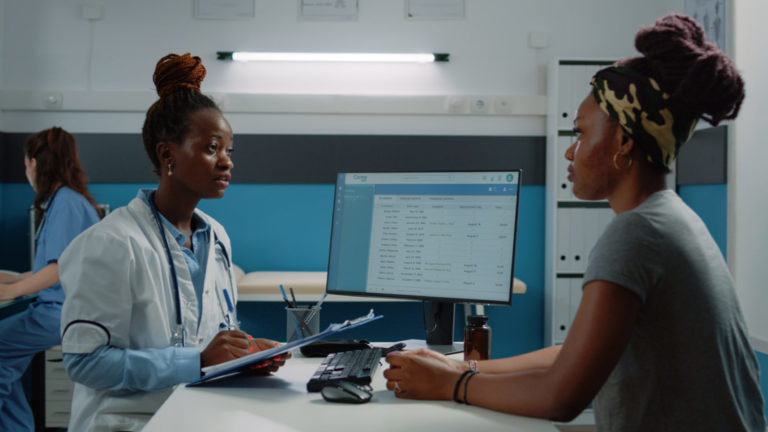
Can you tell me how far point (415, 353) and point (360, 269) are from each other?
43 cm

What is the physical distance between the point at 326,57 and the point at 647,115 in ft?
8.59

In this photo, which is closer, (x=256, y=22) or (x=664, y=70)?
Answer: (x=664, y=70)

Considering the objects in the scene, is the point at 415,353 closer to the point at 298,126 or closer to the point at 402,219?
the point at 402,219

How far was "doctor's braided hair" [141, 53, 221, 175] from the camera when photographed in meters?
1.49

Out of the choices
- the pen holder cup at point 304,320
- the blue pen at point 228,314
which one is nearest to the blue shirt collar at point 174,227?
the blue pen at point 228,314

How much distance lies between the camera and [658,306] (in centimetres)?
90

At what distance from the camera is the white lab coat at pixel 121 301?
1235 mm

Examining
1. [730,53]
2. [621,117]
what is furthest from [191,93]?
[730,53]

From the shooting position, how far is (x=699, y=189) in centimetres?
305

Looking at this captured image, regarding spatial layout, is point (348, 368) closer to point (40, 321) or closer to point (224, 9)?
point (40, 321)

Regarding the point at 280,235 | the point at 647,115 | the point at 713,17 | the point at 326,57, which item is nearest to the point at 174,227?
the point at 647,115

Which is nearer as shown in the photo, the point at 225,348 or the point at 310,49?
the point at 225,348

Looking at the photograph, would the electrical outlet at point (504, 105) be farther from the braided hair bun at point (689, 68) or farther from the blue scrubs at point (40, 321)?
the braided hair bun at point (689, 68)

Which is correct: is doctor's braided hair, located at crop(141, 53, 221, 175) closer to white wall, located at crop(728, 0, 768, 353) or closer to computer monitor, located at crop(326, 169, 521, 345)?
computer monitor, located at crop(326, 169, 521, 345)
